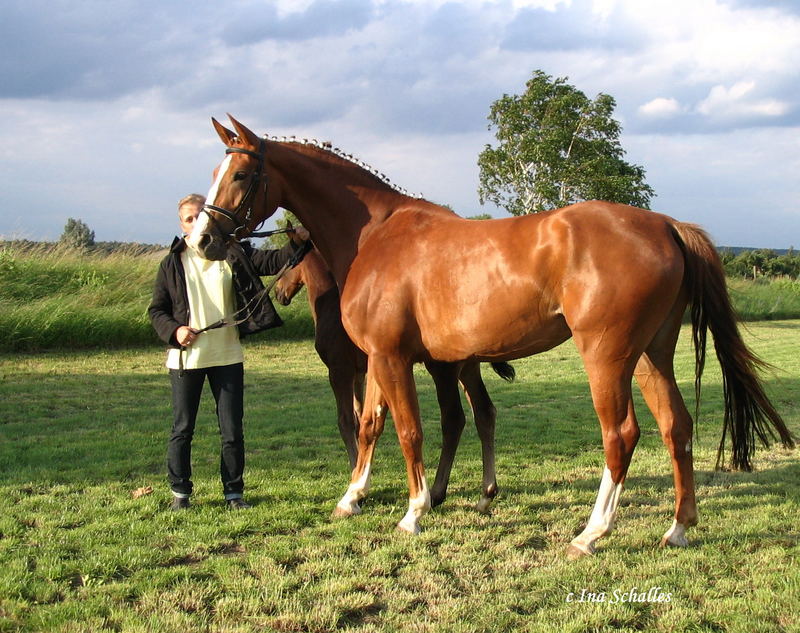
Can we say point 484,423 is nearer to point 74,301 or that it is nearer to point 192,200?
point 192,200

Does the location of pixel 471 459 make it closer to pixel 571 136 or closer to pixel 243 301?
pixel 243 301

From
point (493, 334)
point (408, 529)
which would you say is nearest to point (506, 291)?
point (493, 334)

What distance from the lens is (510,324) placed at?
3795mm

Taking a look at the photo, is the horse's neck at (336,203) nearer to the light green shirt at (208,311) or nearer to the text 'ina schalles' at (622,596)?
the light green shirt at (208,311)

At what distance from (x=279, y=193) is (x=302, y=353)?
975cm

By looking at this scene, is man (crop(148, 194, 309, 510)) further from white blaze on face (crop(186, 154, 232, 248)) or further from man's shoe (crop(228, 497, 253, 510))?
white blaze on face (crop(186, 154, 232, 248))

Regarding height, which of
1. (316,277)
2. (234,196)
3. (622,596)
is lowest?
(622,596)

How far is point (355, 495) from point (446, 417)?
852 millimetres

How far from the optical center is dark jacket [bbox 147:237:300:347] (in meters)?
4.43

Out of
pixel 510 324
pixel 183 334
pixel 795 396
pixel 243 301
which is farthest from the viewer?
pixel 795 396

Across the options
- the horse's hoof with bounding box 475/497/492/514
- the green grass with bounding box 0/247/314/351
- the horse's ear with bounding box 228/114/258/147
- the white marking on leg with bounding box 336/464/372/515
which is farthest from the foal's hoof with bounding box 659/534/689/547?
the green grass with bounding box 0/247/314/351

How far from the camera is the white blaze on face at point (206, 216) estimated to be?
4.00m

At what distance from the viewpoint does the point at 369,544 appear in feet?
12.8

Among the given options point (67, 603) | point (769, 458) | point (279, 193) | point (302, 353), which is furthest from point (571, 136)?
point (67, 603)
